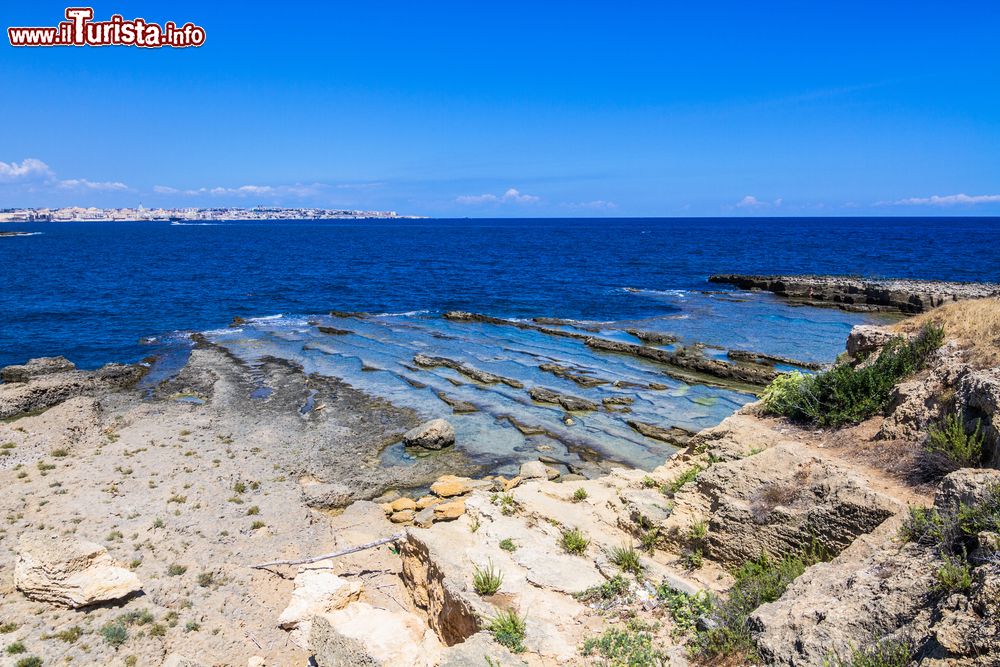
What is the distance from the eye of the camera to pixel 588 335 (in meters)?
39.6

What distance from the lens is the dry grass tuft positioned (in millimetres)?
10219

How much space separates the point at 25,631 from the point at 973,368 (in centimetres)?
1757

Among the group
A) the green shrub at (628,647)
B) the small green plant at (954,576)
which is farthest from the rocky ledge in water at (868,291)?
the green shrub at (628,647)

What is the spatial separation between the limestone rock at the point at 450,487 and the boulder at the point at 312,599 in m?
5.23

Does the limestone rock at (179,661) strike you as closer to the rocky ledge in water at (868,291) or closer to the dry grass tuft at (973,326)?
the dry grass tuft at (973,326)

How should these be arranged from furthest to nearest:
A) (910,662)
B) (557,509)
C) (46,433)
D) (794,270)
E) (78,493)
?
(794,270), (46,433), (78,493), (557,509), (910,662)

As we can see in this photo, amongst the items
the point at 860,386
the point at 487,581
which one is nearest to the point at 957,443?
the point at 860,386

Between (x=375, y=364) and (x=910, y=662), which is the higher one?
(x=910, y=662)

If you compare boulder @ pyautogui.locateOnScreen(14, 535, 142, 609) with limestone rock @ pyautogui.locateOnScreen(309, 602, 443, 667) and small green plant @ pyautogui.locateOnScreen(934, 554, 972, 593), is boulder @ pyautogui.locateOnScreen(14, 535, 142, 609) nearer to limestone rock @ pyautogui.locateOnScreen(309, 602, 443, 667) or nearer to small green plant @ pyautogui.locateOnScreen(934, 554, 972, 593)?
limestone rock @ pyautogui.locateOnScreen(309, 602, 443, 667)

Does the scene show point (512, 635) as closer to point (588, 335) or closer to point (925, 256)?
point (588, 335)

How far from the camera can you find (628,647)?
7488 millimetres

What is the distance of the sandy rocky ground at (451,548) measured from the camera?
7.12 meters

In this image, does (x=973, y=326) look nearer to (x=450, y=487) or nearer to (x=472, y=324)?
(x=450, y=487)

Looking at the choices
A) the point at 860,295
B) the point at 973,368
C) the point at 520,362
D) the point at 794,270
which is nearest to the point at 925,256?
the point at 794,270
